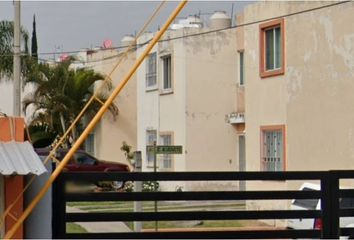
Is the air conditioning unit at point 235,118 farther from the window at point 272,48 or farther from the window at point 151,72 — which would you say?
the window at point 272,48

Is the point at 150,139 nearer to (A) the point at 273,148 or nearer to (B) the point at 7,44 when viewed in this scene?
(B) the point at 7,44

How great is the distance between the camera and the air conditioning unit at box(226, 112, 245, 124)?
88.9ft

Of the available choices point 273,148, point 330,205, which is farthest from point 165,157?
point 330,205

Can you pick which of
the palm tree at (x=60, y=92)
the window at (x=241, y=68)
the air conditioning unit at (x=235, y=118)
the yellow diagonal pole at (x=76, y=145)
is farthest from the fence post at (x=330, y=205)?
the palm tree at (x=60, y=92)

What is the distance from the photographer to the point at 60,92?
37.2 meters

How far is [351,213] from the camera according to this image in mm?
8445

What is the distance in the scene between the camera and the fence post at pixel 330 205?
27.3ft

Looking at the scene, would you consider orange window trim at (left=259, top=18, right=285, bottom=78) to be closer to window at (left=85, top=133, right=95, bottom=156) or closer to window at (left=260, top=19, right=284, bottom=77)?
window at (left=260, top=19, right=284, bottom=77)

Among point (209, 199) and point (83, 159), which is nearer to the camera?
point (209, 199)

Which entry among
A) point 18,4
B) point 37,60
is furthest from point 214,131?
point 37,60

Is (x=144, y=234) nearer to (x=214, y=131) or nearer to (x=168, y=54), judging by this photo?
(x=214, y=131)

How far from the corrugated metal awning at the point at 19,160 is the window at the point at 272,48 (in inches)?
558

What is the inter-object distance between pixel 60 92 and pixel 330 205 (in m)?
29.8

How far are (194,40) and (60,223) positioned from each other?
21.8 m
